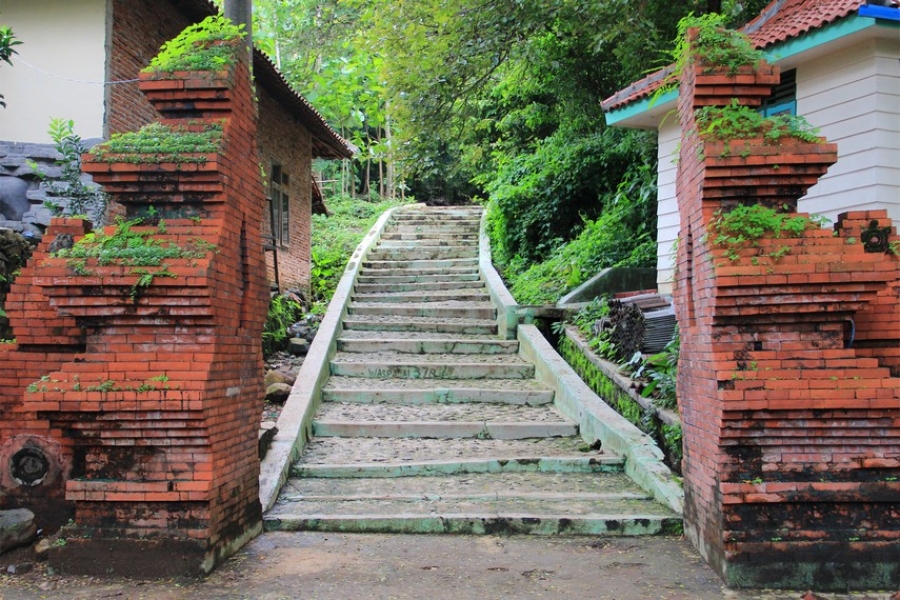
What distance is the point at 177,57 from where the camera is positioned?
13.8 ft

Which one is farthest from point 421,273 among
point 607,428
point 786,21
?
point 786,21

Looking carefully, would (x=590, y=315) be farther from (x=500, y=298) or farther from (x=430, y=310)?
(x=430, y=310)

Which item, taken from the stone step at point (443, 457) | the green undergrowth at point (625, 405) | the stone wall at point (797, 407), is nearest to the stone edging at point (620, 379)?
the green undergrowth at point (625, 405)

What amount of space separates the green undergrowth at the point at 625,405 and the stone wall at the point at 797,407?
6.21 ft

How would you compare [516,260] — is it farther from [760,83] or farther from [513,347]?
[760,83]

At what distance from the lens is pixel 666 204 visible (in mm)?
9875

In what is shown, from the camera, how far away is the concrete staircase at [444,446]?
4844 mm

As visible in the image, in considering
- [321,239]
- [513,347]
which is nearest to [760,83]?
[513,347]

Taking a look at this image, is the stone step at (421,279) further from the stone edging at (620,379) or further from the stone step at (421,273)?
the stone edging at (620,379)

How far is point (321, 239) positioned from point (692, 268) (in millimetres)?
16921

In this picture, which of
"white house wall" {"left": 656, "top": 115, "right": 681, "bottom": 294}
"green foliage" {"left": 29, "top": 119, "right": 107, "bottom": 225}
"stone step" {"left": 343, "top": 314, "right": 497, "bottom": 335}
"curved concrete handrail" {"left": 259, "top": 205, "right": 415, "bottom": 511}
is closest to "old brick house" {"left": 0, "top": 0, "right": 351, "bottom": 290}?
"green foliage" {"left": 29, "top": 119, "right": 107, "bottom": 225}

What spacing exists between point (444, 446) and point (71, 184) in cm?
532

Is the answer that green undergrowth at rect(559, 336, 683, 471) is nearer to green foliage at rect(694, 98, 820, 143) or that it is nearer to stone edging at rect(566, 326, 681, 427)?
stone edging at rect(566, 326, 681, 427)

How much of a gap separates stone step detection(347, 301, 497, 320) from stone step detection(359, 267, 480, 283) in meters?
1.57
